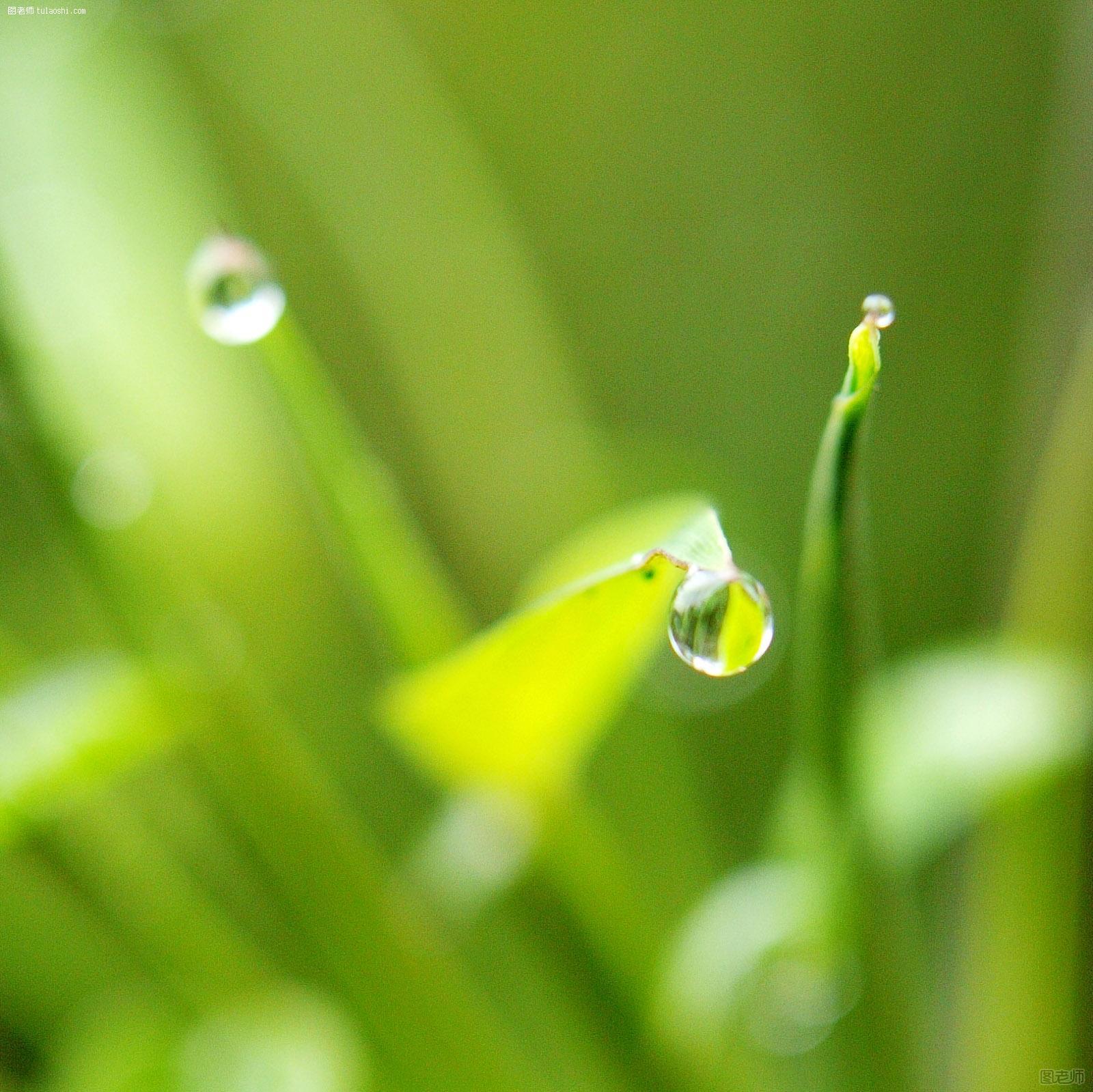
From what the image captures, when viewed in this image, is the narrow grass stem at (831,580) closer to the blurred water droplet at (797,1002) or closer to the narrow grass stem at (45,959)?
the blurred water droplet at (797,1002)

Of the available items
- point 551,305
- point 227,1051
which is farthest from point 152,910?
point 551,305

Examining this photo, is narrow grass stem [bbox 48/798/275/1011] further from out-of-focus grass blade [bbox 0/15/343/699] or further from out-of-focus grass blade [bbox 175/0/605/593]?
out-of-focus grass blade [bbox 175/0/605/593]

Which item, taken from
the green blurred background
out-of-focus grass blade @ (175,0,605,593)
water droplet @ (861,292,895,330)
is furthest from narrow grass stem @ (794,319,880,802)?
out-of-focus grass blade @ (175,0,605,593)

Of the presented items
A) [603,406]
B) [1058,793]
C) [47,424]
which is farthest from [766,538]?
[47,424]

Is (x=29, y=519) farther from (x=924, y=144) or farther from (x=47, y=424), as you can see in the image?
(x=924, y=144)

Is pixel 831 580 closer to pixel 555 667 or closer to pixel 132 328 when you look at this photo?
pixel 555 667

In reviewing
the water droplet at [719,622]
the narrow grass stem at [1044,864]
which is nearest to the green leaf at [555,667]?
the water droplet at [719,622]
